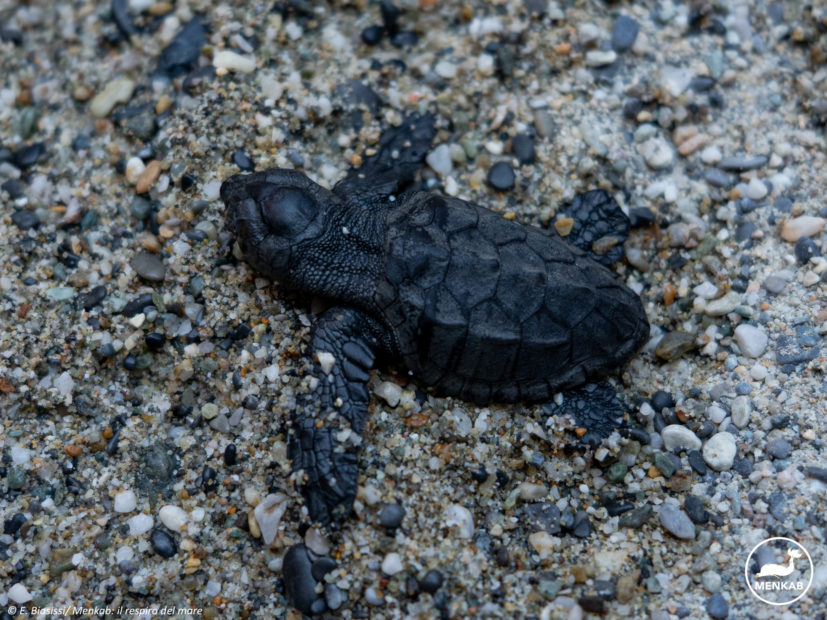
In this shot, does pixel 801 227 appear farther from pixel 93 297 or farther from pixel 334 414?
pixel 93 297

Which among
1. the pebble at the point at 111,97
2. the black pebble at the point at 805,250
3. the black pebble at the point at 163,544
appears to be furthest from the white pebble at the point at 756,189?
the pebble at the point at 111,97

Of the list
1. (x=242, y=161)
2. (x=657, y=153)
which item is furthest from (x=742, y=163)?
(x=242, y=161)

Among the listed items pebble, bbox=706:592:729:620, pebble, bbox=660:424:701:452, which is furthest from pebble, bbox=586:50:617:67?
→ pebble, bbox=706:592:729:620

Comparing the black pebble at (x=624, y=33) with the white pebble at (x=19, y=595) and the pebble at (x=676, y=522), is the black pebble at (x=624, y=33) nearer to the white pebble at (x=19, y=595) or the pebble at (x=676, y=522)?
the pebble at (x=676, y=522)

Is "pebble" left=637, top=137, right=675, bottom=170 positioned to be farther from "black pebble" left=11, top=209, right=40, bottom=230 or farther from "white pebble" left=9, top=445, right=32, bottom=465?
"white pebble" left=9, top=445, right=32, bottom=465

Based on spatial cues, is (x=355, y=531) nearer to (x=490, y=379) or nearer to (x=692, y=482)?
(x=490, y=379)

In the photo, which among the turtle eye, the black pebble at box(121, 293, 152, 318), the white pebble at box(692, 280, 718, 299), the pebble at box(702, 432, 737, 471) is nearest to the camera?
the pebble at box(702, 432, 737, 471)
